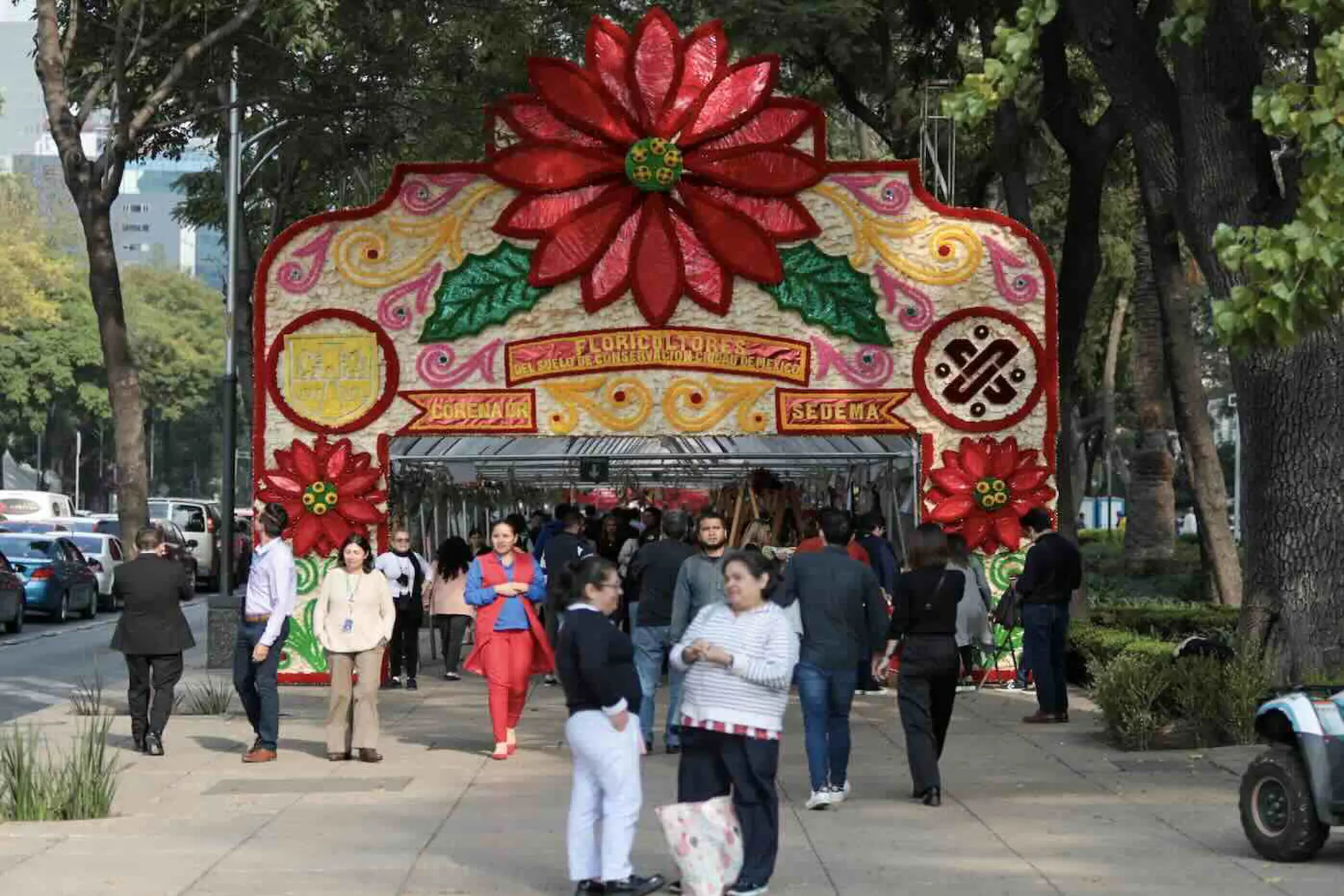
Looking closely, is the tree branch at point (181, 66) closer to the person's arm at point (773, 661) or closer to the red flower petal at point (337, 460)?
the red flower petal at point (337, 460)

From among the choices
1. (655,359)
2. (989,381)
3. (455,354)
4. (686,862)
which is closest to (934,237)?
(989,381)

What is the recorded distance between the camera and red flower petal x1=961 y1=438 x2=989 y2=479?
22.0 metres

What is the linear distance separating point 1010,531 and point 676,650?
40.2 feet

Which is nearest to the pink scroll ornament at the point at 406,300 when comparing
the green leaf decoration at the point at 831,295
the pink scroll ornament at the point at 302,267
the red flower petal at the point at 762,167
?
the pink scroll ornament at the point at 302,267

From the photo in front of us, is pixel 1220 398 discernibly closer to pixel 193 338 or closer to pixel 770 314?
pixel 193 338

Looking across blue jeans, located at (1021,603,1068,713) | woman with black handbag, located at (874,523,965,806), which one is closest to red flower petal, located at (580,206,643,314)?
blue jeans, located at (1021,603,1068,713)

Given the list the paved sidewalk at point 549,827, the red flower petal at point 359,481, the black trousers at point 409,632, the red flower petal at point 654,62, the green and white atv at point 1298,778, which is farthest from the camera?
the black trousers at point 409,632

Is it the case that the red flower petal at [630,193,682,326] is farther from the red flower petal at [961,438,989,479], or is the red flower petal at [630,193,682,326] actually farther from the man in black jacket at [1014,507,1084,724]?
the man in black jacket at [1014,507,1084,724]

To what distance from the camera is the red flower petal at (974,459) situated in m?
22.0

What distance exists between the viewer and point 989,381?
72.7ft

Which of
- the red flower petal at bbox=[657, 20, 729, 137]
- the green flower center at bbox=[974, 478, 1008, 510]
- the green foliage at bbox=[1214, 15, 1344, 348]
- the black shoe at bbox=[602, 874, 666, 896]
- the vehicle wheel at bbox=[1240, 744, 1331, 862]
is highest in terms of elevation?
the red flower petal at bbox=[657, 20, 729, 137]

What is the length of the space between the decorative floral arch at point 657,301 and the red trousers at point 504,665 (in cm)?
569

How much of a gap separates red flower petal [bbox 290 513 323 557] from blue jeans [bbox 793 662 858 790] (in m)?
9.89

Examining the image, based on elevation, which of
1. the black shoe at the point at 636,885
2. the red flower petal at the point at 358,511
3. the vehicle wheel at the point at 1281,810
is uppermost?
the red flower petal at the point at 358,511
